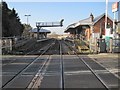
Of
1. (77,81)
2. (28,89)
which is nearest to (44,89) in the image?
(28,89)

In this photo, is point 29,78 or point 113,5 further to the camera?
point 113,5

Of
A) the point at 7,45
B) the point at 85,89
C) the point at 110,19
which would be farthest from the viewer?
the point at 110,19

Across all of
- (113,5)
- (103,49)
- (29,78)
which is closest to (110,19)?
(113,5)

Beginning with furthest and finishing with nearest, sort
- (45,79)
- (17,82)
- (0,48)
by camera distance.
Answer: (0,48)
(45,79)
(17,82)

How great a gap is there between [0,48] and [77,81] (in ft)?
63.3

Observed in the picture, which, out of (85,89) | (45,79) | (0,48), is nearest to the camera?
(85,89)

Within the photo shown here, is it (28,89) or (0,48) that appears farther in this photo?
(0,48)

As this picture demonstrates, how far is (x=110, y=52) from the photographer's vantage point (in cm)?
3294

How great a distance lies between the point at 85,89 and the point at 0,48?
2129cm

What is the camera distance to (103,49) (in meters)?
33.8

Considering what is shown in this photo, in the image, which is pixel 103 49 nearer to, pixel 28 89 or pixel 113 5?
pixel 113 5

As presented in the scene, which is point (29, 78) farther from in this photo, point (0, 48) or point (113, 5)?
point (113, 5)

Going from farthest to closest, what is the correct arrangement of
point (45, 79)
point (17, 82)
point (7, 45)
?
point (7, 45)
point (45, 79)
point (17, 82)

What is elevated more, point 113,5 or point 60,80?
point 113,5
